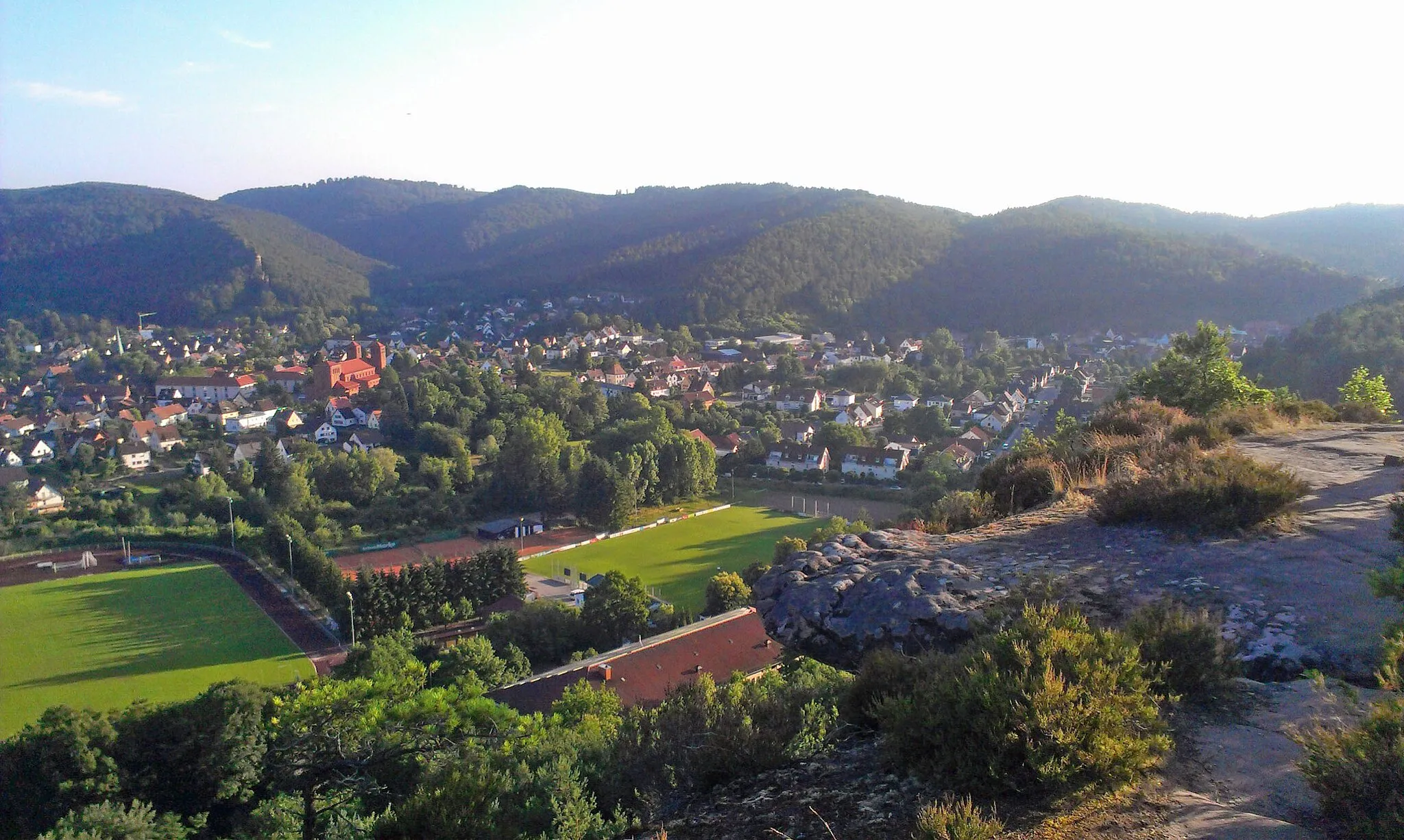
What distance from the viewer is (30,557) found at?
24922 mm

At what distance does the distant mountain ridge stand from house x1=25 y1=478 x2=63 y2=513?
4887 cm

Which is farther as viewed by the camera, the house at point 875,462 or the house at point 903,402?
the house at point 903,402

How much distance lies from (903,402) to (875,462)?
14.3 meters

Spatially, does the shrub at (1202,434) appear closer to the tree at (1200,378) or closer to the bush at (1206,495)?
the bush at (1206,495)

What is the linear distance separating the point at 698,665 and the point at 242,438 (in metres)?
33.5

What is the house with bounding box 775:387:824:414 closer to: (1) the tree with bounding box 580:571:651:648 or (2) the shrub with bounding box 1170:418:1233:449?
(1) the tree with bounding box 580:571:651:648

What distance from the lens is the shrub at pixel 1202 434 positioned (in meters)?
6.71

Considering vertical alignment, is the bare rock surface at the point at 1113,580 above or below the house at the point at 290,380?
above

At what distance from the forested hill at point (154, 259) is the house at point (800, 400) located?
5879cm

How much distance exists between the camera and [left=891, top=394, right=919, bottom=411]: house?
44.2 metres

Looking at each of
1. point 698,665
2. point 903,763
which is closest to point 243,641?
point 698,665

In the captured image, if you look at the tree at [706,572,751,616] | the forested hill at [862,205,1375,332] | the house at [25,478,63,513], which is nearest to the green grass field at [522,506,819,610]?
the tree at [706,572,751,616]

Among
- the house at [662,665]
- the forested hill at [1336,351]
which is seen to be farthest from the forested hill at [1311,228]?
the house at [662,665]

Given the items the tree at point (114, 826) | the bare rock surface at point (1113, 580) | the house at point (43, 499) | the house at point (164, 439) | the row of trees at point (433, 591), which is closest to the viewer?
the bare rock surface at point (1113, 580)
